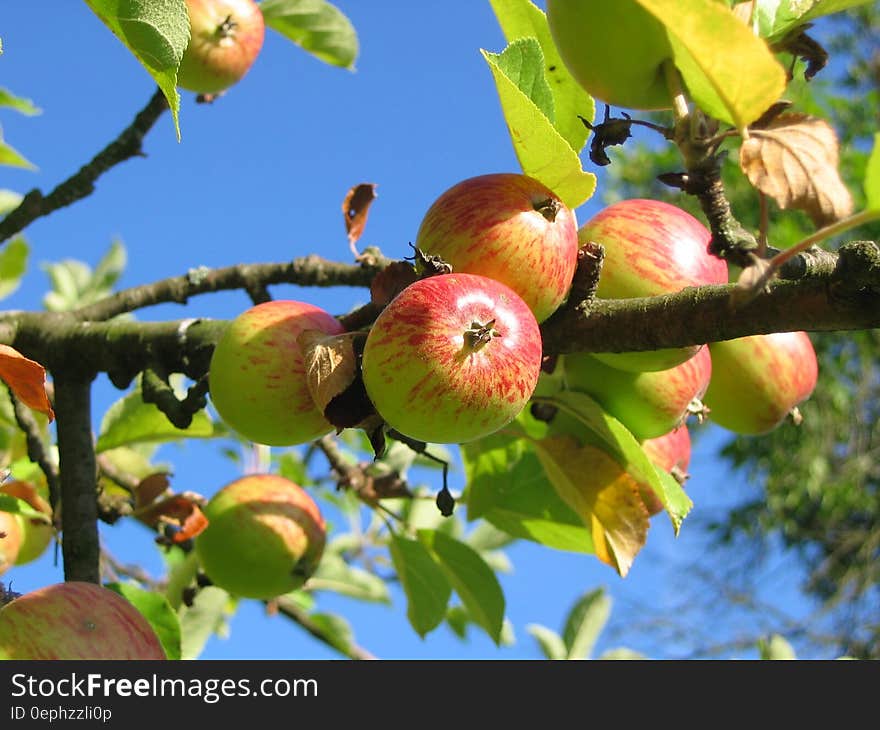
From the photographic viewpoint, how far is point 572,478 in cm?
122

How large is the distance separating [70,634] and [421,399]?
0.45 meters

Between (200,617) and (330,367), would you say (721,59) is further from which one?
(200,617)

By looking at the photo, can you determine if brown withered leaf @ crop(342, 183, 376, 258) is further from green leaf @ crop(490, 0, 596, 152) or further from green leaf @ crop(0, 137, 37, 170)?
green leaf @ crop(0, 137, 37, 170)

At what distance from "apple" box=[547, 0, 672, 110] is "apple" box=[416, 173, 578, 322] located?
12cm

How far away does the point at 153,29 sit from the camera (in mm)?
846

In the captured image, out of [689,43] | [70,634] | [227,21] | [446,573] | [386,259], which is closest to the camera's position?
[689,43]

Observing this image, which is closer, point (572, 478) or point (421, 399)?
point (421, 399)

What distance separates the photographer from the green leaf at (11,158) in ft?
5.74

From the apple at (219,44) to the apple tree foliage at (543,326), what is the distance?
0.08 meters

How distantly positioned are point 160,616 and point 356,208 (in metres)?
0.60

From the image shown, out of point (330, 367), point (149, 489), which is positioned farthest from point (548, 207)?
point (149, 489)
